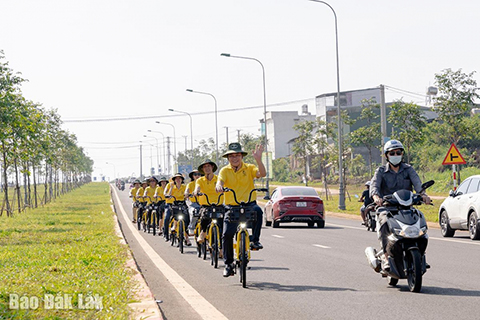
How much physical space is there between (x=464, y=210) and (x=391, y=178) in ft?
33.6

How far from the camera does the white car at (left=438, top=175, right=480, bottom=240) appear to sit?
19.3 metres

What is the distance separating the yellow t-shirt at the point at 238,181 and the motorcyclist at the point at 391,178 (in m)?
1.87

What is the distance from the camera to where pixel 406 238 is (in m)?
9.73

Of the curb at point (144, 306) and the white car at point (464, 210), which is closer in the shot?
the curb at point (144, 306)

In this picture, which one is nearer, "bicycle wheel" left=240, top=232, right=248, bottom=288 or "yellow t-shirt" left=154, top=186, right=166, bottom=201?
"bicycle wheel" left=240, top=232, right=248, bottom=288

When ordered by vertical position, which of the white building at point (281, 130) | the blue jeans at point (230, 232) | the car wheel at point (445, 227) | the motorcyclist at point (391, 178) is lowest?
the car wheel at point (445, 227)

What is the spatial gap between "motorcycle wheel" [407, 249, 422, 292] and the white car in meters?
9.74

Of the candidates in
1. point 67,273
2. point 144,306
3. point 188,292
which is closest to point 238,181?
point 188,292

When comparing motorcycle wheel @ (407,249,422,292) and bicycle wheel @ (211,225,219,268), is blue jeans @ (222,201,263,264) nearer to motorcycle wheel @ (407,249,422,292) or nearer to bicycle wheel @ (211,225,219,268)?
bicycle wheel @ (211,225,219,268)

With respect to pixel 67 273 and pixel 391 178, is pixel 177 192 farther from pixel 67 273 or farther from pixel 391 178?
pixel 391 178

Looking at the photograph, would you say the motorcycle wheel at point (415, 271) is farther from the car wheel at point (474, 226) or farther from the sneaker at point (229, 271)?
the car wheel at point (474, 226)

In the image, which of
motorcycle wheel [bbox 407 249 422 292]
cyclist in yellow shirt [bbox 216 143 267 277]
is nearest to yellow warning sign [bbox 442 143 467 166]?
cyclist in yellow shirt [bbox 216 143 267 277]

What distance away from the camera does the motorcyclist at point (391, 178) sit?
10266 millimetres

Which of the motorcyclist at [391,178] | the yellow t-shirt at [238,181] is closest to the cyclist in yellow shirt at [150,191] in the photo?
the yellow t-shirt at [238,181]
